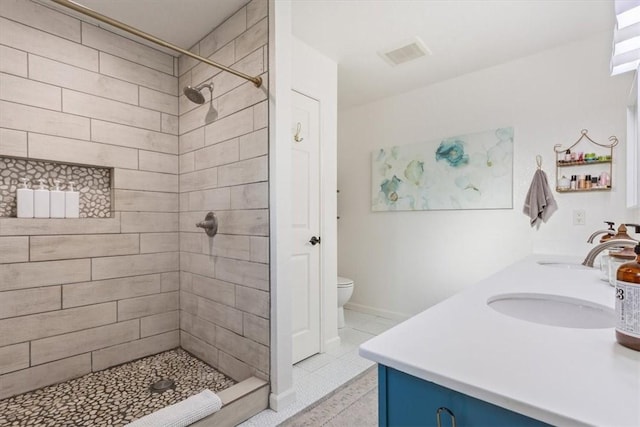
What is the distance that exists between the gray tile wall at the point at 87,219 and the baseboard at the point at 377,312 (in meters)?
1.96

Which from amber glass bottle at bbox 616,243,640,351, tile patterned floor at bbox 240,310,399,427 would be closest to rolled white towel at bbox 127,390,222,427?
tile patterned floor at bbox 240,310,399,427

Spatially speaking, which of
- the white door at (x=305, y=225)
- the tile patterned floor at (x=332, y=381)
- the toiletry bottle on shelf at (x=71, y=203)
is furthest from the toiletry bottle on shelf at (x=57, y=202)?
the tile patterned floor at (x=332, y=381)

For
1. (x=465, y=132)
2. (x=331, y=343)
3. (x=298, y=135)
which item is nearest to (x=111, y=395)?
(x=331, y=343)

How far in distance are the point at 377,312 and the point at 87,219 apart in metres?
2.79

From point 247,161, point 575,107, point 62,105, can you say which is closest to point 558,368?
point 247,161

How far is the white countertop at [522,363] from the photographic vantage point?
502mm

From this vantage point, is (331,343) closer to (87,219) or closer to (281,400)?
(281,400)

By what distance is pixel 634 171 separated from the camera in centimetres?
188

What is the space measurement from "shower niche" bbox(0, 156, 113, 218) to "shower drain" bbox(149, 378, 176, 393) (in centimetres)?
118

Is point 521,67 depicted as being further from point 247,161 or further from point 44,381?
point 44,381

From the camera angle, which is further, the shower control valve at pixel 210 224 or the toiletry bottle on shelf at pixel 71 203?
the shower control valve at pixel 210 224

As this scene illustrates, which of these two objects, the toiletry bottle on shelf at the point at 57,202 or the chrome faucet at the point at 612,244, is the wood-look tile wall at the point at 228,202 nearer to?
the toiletry bottle on shelf at the point at 57,202

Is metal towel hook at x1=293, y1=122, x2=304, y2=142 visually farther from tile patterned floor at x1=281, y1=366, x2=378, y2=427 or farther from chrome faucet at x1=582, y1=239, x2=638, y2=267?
chrome faucet at x1=582, y1=239, x2=638, y2=267

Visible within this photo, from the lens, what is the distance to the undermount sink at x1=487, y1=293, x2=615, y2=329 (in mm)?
1059
